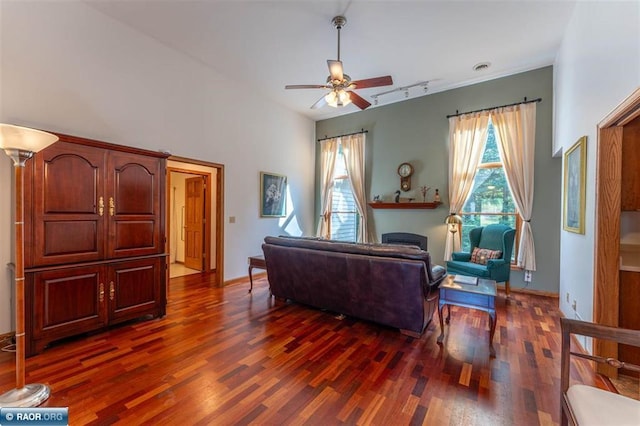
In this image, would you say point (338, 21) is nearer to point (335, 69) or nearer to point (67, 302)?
point (335, 69)

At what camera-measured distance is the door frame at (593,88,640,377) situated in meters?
2.11

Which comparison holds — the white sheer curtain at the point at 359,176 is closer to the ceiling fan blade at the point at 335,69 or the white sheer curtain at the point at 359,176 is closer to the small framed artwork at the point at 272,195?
the small framed artwork at the point at 272,195

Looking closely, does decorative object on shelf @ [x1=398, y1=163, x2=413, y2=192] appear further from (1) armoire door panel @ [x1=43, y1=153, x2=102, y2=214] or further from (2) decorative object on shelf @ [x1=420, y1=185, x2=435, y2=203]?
(1) armoire door panel @ [x1=43, y1=153, x2=102, y2=214]

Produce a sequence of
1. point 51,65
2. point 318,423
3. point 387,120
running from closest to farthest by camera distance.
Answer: point 318,423 → point 51,65 → point 387,120

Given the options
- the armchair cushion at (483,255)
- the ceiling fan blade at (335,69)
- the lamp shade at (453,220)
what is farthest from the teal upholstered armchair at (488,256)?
the ceiling fan blade at (335,69)

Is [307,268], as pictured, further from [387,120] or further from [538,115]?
[538,115]

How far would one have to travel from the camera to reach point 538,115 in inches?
163

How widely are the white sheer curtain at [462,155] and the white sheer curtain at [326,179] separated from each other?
8.34ft

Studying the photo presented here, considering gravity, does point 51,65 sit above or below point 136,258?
above

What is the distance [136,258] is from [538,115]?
5911 mm

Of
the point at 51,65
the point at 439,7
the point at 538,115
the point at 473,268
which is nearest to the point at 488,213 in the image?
the point at 473,268

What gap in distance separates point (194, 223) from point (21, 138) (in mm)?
4220

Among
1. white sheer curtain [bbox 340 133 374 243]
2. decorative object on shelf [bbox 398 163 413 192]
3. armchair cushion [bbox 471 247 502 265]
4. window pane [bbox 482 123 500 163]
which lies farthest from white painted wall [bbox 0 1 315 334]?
window pane [bbox 482 123 500 163]

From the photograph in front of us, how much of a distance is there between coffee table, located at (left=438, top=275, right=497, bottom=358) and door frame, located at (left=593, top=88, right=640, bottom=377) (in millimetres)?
709
